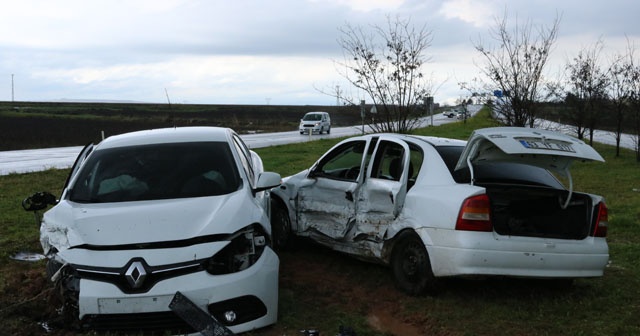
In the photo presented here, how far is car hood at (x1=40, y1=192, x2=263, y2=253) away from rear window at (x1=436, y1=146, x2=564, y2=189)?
1.93 metres

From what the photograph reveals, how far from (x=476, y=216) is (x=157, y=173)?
2.88 meters

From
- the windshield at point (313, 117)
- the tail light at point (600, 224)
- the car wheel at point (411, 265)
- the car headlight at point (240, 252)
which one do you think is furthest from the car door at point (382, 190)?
the windshield at point (313, 117)

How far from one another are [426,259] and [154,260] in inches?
97.3

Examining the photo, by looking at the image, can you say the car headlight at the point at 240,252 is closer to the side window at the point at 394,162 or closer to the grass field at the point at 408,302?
the grass field at the point at 408,302

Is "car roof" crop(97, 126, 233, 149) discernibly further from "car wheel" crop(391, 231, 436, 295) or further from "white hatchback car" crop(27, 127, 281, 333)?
"car wheel" crop(391, 231, 436, 295)

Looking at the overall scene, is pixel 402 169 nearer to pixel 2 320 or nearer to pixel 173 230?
pixel 173 230

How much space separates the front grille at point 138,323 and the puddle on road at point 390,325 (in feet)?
5.36

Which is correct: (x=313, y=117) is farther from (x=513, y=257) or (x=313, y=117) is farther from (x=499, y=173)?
(x=513, y=257)

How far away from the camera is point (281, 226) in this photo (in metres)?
7.99

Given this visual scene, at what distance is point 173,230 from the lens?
15.4 feet

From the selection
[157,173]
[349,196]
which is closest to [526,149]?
[349,196]

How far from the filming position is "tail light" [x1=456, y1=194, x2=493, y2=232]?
17.7 feet

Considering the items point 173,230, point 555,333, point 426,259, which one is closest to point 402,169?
point 426,259

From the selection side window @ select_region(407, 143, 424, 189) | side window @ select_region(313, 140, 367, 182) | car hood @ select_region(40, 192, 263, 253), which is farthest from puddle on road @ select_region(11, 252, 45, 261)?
side window @ select_region(407, 143, 424, 189)
